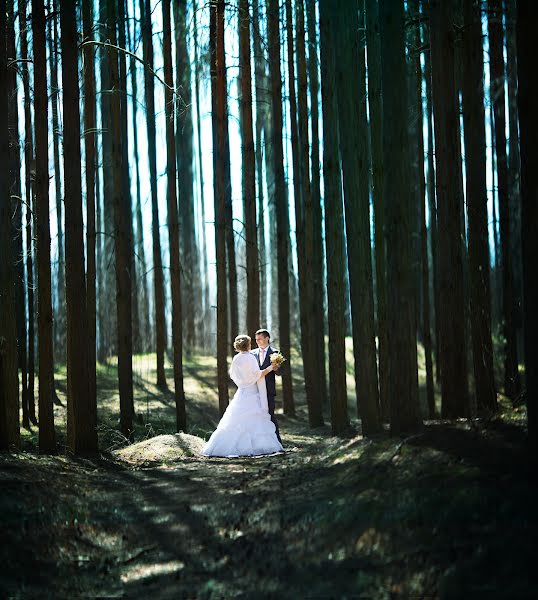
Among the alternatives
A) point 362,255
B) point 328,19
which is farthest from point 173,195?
point 362,255

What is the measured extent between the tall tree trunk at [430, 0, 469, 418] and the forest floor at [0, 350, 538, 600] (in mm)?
2072

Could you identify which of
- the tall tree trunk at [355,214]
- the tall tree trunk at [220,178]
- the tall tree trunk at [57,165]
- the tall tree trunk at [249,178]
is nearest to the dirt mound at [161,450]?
the tall tree trunk at [220,178]

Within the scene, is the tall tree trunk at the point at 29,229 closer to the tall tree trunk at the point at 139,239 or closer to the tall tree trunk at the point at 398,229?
the tall tree trunk at the point at 139,239

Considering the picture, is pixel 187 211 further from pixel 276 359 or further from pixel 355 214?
pixel 355 214

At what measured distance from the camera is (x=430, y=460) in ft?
20.1

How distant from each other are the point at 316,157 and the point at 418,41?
298 cm

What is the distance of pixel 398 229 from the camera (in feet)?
26.0

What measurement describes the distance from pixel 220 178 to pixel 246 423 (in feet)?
17.9

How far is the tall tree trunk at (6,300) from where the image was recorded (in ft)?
31.2

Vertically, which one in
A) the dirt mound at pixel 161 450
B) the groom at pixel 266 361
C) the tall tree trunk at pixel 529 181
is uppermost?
the tall tree trunk at pixel 529 181

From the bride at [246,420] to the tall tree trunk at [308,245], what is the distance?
4.63 meters

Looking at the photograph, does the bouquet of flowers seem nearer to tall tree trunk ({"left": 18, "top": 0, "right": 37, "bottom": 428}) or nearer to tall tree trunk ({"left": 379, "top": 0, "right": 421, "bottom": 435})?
tall tree trunk ({"left": 379, "top": 0, "right": 421, "bottom": 435})

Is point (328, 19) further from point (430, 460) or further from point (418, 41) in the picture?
point (430, 460)

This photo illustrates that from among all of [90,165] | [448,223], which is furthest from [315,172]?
[448,223]
